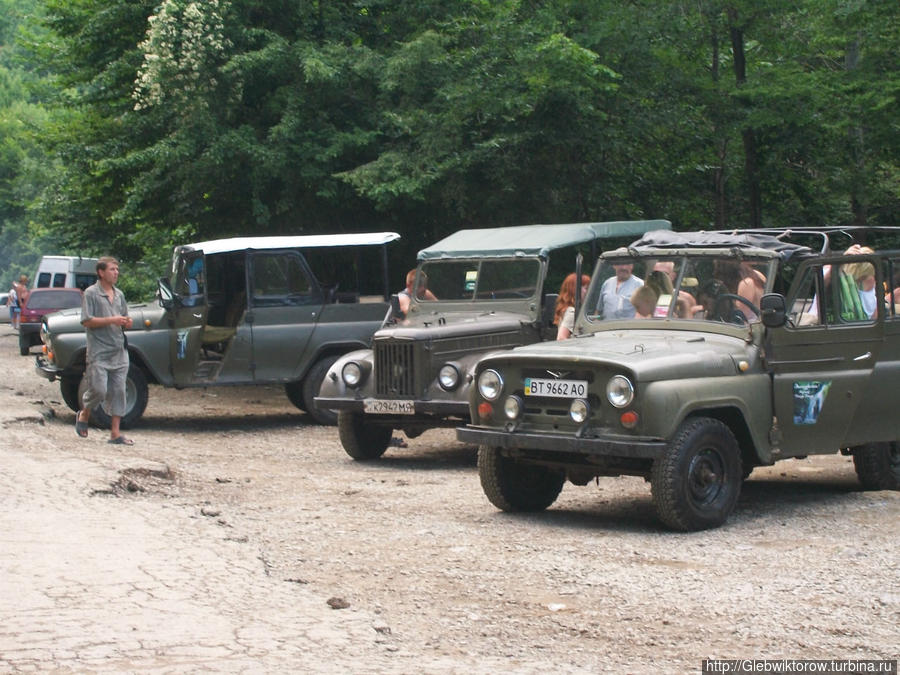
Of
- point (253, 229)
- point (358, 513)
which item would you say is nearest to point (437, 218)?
point (253, 229)

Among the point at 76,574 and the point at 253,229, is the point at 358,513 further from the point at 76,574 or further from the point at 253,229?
the point at 253,229

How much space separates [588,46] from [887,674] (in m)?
12.7

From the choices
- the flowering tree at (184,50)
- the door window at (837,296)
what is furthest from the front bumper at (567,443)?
the flowering tree at (184,50)

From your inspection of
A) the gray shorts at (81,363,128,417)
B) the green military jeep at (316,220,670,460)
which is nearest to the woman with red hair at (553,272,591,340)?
the green military jeep at (316,220,670,460)

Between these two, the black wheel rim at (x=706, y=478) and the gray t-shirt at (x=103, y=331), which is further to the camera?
the gray t-shirt at (x=103, y=331)

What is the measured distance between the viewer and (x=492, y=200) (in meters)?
17.9

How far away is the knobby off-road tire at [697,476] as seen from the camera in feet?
26.2

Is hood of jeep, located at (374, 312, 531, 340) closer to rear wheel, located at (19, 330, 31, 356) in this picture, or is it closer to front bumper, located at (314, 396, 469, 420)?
front bumper, located at (314, 396, 469, 420)

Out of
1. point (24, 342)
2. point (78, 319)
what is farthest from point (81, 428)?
point (24, 342)

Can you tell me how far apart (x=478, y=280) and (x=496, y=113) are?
4.82 metres

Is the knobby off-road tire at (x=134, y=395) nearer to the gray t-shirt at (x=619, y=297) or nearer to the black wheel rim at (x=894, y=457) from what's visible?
the gray t-shirt at (x=619, y=297)

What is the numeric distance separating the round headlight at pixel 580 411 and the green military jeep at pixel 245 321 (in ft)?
21.6

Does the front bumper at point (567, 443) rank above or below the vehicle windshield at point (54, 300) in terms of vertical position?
below

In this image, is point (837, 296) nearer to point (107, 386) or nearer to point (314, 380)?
point (107, 386)
